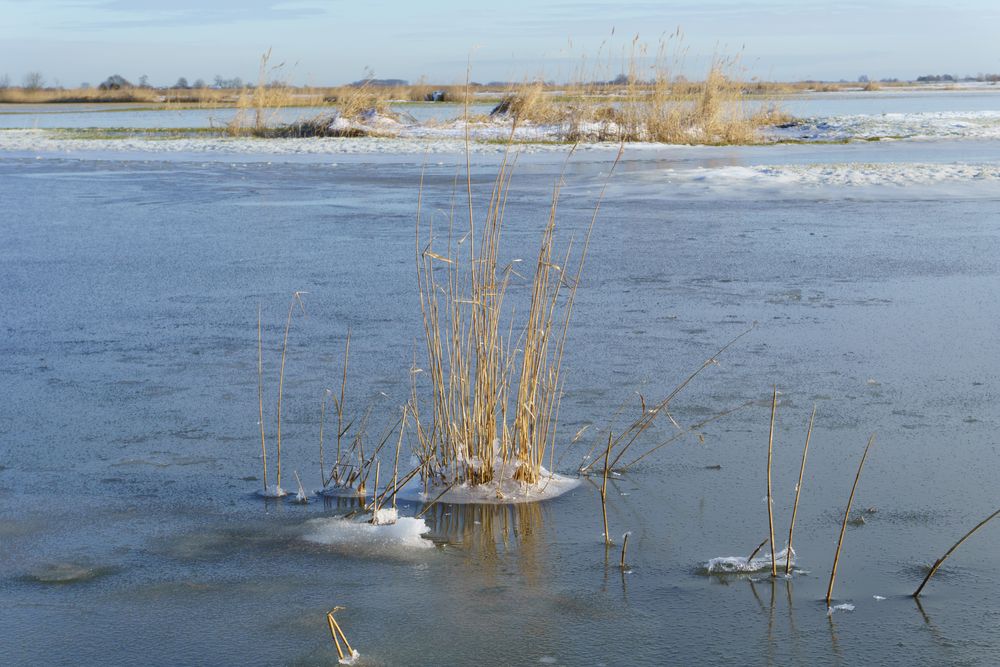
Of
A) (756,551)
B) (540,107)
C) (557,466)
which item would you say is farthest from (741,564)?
(540,107)

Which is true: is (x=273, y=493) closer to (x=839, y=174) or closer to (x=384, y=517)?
(x=384, y=517)

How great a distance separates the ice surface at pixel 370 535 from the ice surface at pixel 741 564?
731mm

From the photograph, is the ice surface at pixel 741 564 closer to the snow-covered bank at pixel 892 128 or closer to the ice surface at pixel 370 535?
the ice surface at pixel 370 535

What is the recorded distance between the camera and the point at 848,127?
21.8 metres

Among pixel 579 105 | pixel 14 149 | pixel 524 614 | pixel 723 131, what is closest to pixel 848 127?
pixel 723 131

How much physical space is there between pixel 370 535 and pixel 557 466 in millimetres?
798

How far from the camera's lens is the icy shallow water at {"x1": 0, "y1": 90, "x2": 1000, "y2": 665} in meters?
2.39

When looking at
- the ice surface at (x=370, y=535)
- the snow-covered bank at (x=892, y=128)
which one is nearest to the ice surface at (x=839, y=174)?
the snow-covered bank at (x=892, y=128)

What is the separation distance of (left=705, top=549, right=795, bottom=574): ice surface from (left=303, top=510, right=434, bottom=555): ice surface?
73 cm

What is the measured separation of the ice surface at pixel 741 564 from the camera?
2674 mm

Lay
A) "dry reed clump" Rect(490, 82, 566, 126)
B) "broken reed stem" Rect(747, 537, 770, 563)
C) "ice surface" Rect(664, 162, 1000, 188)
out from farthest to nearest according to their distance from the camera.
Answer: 1. "dry reed clump" Rect(490, 82, 566, 126)
2. "ice surface" Rect(664, 162, 1000, 188)
3. "broken reed stem" Rect(747, 537, 770, 563)

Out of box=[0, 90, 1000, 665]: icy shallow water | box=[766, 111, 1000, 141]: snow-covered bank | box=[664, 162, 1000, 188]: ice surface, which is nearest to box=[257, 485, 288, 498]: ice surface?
box=[0, 90, 1000, 665]: icy shallow water

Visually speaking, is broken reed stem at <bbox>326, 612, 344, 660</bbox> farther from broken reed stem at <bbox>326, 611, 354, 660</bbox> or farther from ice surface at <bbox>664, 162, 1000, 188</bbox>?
ice surface at <bbox>664, 162, 1000, 188</bbox>

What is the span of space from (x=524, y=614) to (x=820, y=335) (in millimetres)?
3065
